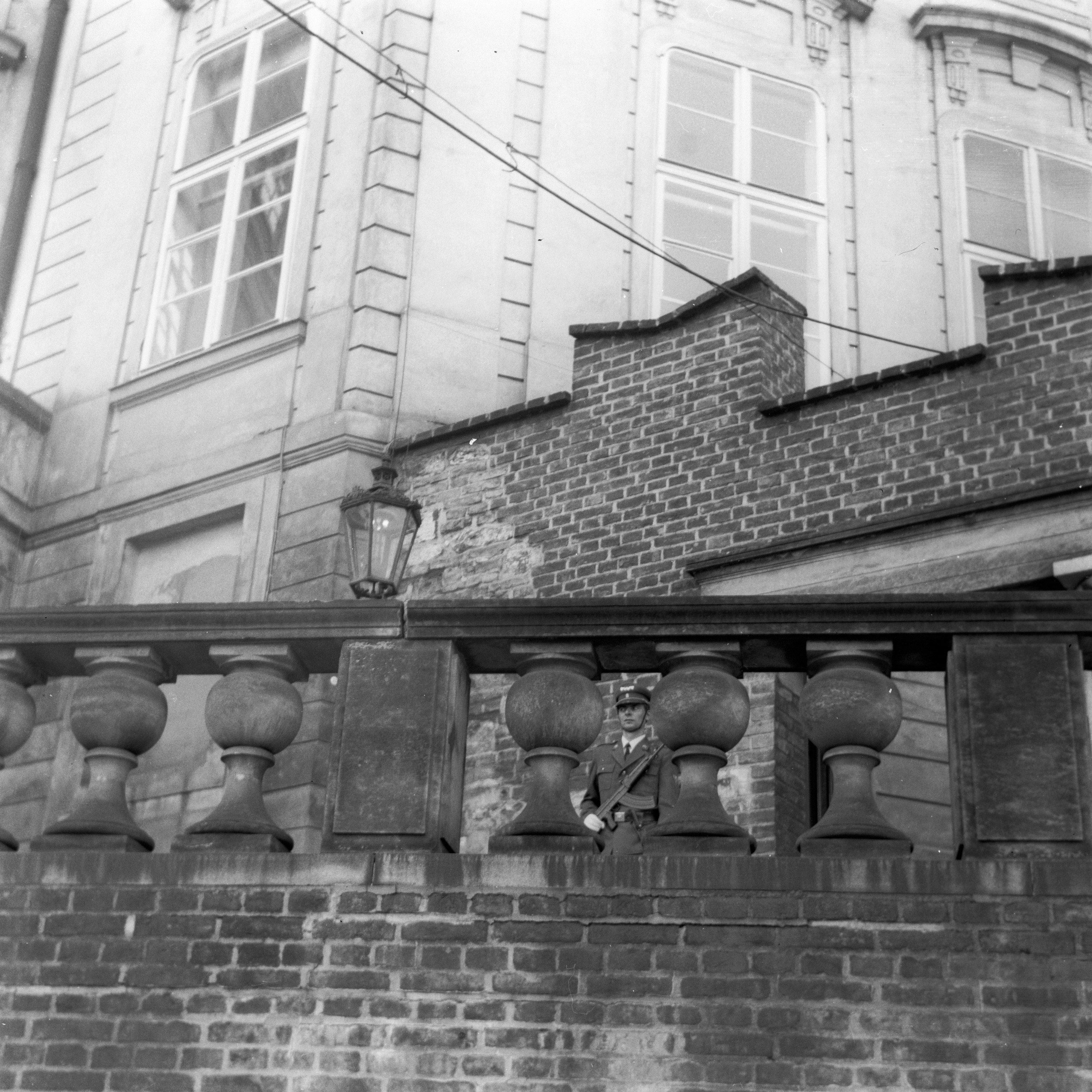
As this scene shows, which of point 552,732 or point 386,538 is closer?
point 552,732

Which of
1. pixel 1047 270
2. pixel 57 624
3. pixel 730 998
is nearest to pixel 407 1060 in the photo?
pixel 730 998

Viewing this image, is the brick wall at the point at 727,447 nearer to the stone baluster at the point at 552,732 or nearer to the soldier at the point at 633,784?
the soldier at the point at 633,784

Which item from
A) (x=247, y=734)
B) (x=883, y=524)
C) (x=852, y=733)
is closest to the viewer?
(x=852, y=733)

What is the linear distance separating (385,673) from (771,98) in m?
11.3

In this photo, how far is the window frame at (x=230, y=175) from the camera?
14664mm

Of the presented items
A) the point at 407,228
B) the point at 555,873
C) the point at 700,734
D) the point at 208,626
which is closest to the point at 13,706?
the point at 208,626

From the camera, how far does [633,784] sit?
A: 336 inches

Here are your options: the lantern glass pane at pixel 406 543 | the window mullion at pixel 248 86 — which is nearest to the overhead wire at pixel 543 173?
the window mullion at pixel 248 86

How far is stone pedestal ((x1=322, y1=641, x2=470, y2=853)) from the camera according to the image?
5.26 metres

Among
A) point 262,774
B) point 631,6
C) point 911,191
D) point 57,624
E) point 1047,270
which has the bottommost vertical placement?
point 262,774

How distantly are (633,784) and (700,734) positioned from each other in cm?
334

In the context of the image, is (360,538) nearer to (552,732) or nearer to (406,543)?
(406,543)

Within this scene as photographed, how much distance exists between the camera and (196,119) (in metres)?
16.0

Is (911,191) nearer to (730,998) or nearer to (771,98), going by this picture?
(771,98)
